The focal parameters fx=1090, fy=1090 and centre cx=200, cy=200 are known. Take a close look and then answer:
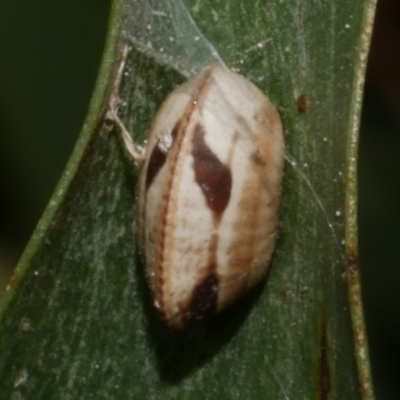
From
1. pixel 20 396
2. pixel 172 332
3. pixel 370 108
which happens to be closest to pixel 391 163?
pixel 370 108

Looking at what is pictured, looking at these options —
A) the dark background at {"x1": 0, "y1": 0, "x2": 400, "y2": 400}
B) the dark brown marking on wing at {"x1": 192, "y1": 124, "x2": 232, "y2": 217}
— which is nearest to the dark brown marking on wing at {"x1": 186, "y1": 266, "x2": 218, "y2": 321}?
the dark brown marking on wing at {"x1": 192, "y1": 124, "x2": 232, "y2": 217}

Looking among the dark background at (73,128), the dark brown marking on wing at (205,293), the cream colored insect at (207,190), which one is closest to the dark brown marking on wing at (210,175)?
the cream colored insect at (207,190)

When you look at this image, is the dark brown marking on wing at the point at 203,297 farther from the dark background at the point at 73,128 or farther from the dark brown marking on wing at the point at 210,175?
the dark background at the point at 73,128

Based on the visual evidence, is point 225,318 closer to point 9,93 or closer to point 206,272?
point 206,272

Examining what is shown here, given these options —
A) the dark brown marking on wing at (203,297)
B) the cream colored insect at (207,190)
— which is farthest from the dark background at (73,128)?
the dark brown marking on wing at (203,297)

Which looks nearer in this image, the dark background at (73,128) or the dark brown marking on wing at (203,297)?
the dark brown marking on wing at (203,297)

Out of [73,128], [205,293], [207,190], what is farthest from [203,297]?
[73,128]

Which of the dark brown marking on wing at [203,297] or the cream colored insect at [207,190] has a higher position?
the cream colored insect at [207,190]
